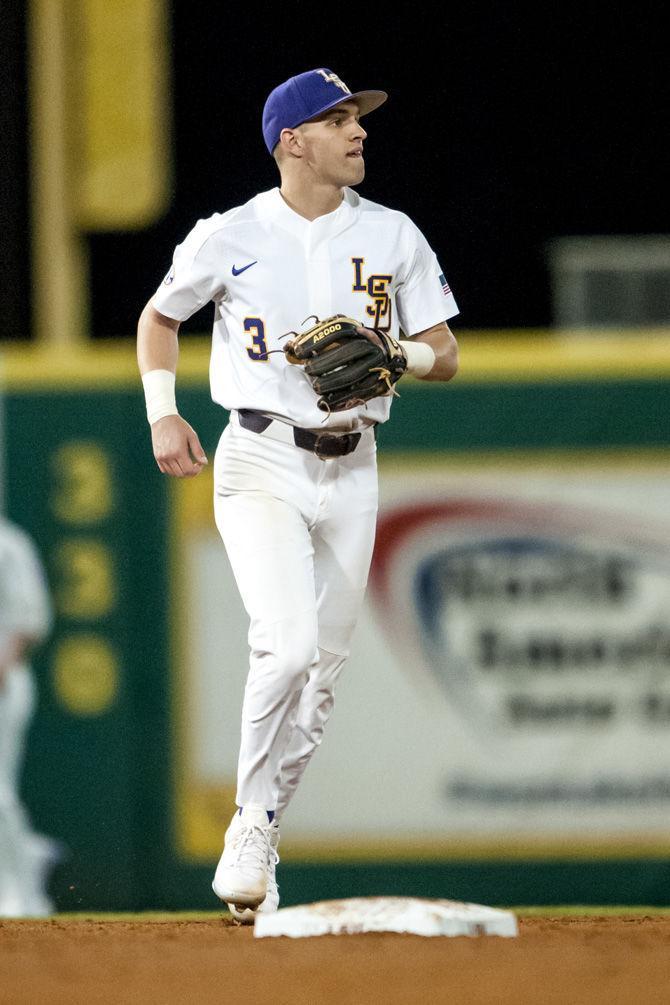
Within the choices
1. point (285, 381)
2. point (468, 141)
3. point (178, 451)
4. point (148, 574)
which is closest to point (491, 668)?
point (148, 574)

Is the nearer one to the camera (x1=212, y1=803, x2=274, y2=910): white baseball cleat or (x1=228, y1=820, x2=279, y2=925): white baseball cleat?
(x1=212, y1=803, x2=274, y2=910): white baseball cleat

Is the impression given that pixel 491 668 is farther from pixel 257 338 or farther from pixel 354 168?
pixel 354 168

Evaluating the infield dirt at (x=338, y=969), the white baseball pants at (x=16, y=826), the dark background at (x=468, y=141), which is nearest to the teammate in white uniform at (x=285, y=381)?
the infield dirt at (x=338, y=969)

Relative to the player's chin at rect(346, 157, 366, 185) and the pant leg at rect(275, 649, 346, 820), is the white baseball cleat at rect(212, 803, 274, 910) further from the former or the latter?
the player's chin at rect(346, 157, 366, 185)

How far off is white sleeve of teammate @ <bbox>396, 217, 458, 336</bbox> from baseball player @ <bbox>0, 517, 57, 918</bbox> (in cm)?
192

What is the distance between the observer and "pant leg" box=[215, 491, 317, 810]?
11.9 feet

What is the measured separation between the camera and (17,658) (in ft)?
17.5

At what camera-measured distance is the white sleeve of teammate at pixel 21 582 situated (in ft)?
17.4

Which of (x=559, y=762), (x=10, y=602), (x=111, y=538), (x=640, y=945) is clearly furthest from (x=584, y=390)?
(x=640, y=945)

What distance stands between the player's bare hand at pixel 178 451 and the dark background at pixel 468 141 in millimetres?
3400

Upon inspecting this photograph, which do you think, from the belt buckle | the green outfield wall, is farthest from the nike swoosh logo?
the green outfield wall

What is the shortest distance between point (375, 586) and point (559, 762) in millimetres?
772

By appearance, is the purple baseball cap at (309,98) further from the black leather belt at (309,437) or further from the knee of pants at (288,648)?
the knee of pants at (288,648)

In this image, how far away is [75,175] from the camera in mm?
6512
